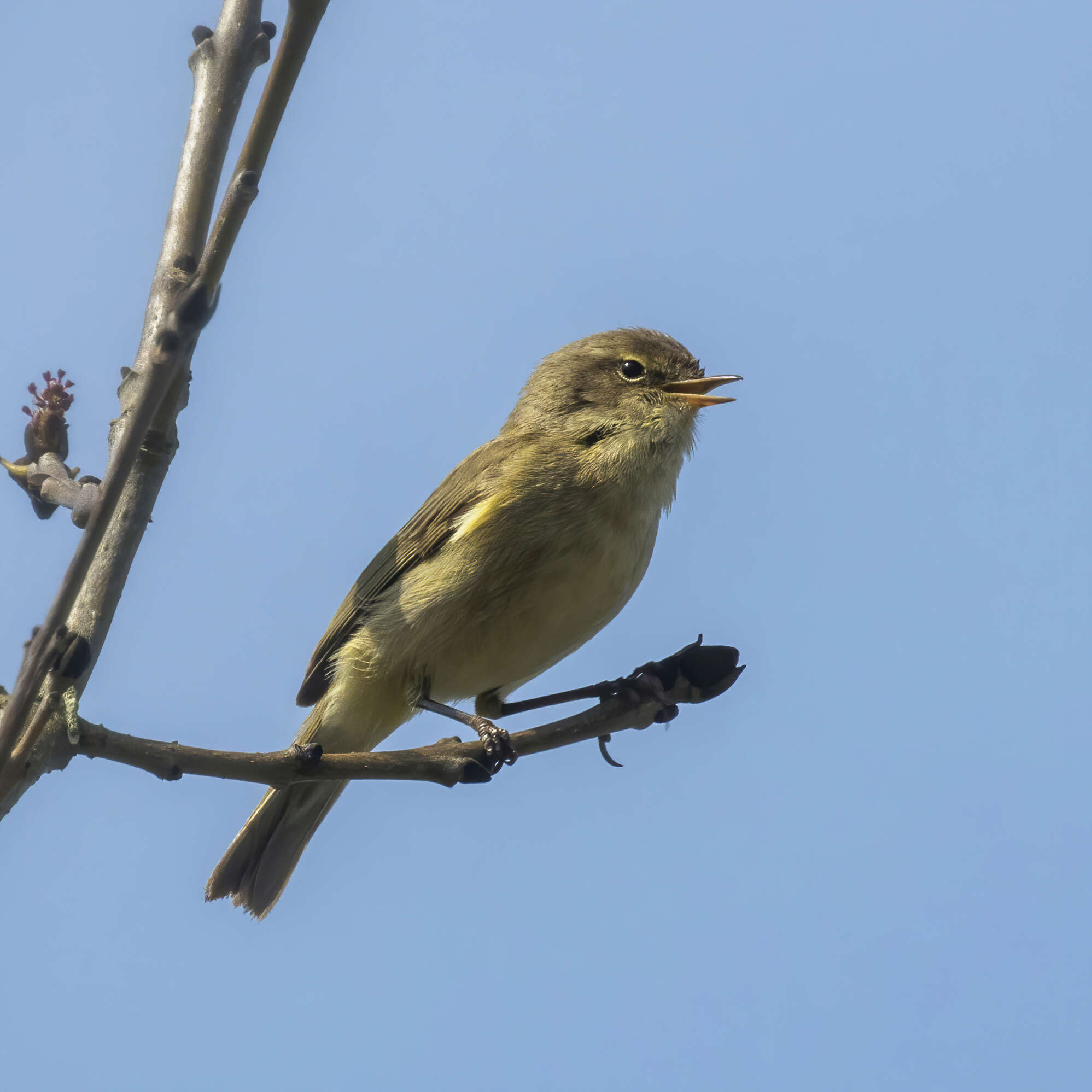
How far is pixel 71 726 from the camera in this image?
9.36 feet

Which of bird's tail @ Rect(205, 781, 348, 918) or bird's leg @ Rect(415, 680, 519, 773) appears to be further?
bird's tail @ Rect(205, 781, 348, 918)

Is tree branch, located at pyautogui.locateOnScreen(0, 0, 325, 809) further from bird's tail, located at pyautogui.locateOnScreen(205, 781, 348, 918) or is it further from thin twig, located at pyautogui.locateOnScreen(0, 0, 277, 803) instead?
bird's tail, located at pyautogui.locateOnScreen(205, 781, 348, 918)

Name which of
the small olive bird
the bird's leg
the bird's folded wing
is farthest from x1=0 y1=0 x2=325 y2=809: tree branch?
the bird's folded wing

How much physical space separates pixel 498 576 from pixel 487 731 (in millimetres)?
760

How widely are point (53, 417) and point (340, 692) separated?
90.5 inches

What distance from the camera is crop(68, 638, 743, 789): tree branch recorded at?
2.95m

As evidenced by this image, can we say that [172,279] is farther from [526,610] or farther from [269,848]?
[269,848]

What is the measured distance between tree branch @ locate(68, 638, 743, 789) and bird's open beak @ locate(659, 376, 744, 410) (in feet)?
6.54

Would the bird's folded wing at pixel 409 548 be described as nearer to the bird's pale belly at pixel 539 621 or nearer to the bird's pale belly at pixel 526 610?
the bird's pale belly at pixel 526 610

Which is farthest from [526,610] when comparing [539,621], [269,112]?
[269,112]

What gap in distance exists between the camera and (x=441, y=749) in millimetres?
3770

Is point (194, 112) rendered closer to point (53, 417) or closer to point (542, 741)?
point (53, 417)

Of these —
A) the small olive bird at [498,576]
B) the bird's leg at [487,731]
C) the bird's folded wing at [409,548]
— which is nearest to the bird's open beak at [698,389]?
the small olive bird at [498,576]

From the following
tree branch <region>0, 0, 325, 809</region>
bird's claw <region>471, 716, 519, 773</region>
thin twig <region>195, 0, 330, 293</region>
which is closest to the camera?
thin twig <region>195, 0, 330, 293</region>
